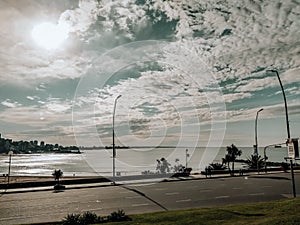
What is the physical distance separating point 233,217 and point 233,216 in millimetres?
188

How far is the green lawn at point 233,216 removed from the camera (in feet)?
35.8

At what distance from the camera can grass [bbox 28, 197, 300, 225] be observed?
35.4 feet

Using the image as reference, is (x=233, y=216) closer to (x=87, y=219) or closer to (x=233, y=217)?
(x=233, y=217)

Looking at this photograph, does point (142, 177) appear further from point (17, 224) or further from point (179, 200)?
point (17, 224)

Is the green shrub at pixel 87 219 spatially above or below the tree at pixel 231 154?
below

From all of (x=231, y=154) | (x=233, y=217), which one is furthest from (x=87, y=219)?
(x=231, y=154)

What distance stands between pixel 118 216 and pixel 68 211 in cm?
535

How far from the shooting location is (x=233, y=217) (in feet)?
39.3

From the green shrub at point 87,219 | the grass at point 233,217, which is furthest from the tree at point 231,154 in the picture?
the green shrub at point 87,219

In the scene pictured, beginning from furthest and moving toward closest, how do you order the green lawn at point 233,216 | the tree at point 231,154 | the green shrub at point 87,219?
the tree at point 231,154 < the green shrub at point 87,219 < the green lawn at point 233,216

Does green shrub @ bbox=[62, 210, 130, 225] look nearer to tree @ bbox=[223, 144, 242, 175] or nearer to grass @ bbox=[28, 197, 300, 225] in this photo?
grass @ bbox=[28, 197, 300, 225]

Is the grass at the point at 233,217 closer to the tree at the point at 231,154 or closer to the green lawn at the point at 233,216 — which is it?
the green lawn at the point at 233,216

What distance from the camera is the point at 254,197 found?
2053cm

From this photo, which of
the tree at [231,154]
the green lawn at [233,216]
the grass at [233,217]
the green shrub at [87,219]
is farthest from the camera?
the tree at [231,154]
